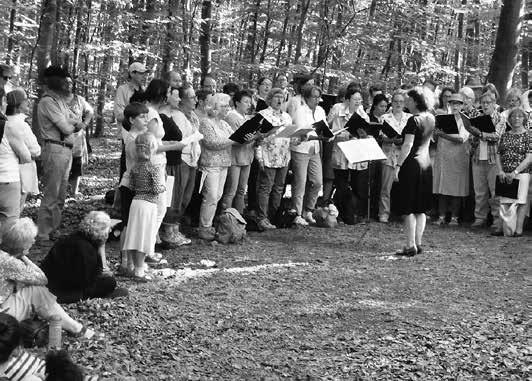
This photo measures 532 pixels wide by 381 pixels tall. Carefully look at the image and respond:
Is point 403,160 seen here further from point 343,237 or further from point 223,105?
point 223,105

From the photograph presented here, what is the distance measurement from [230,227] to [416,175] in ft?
8.46

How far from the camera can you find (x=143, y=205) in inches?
Result: 267

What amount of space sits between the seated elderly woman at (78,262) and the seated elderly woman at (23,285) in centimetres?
47

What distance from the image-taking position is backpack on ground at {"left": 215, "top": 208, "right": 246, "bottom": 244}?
883 centimetres

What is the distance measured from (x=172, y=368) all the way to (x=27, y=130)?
12.7ft

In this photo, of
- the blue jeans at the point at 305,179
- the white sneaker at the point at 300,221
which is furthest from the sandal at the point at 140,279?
the blue jeans at the point at 305,179

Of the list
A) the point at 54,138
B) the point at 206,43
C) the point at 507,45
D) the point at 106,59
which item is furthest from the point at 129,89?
the point at 106,59

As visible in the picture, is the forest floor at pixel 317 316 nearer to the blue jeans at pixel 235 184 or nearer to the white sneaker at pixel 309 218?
the blue jeans at pixel 235 184

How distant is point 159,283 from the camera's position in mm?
6711

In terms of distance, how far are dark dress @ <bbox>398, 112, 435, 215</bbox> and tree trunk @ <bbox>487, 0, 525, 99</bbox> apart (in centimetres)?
546

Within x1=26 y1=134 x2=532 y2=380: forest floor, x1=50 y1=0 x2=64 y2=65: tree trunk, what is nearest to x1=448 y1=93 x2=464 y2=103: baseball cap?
x1=26 y1=134 x2=532 y2=380: forest floor

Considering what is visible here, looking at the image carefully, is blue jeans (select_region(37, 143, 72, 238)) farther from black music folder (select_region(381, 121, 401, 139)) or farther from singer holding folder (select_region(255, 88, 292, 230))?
black music folder (select_region(381, 121, 401, 139))

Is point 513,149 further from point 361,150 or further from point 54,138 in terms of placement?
point 54,138

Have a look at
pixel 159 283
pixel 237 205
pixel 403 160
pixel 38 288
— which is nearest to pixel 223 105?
pixel 237 205
